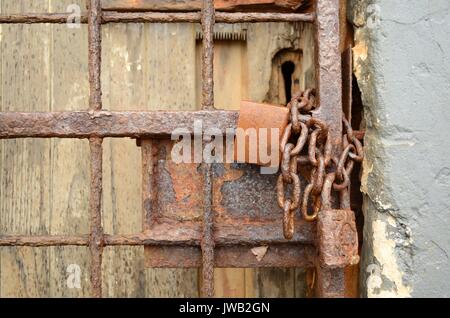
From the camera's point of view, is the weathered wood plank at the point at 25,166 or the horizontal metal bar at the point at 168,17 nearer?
the horizontal metal bar at the point at 168,17

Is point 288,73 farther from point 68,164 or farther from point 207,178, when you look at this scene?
point 68,164

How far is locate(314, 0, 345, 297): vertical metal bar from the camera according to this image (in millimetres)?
908

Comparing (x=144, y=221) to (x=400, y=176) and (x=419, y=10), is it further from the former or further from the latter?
(x=419, y=10)

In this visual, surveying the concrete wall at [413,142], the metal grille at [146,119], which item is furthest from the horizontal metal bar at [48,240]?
the concrete wall at [413,142]

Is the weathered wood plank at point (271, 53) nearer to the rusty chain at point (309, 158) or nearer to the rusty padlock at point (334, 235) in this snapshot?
the rusty chain at point (309, 158)

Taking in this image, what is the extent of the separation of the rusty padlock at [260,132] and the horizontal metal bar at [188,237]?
0.14 meters

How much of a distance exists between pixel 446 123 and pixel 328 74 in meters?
0.23

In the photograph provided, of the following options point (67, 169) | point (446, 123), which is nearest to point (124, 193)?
point (67, 169)

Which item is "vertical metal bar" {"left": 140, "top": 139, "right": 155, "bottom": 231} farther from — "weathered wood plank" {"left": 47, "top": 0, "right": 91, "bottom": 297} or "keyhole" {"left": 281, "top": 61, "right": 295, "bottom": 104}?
"keyhole" {"left": 281, "top": 61, "right": 295, "bottom": 104}

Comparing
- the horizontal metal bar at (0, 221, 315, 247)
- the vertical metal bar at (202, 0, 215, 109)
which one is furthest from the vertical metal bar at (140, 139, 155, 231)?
the vertical metal bar at (202, 0, 215, 109)

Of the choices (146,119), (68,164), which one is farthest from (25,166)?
(146,119)

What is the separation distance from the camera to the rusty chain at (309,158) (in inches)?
31.9

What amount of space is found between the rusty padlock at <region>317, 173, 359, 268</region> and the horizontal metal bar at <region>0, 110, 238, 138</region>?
223 mm

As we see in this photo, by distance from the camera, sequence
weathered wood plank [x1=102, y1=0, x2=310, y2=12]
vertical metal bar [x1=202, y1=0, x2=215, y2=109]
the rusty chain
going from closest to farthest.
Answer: the rusty chain
vertical metal bar [x1=202, y1=0, x2=215, y2=109]
weathered wood plank [x1=102, y1=0, x2=310, y2=12]
